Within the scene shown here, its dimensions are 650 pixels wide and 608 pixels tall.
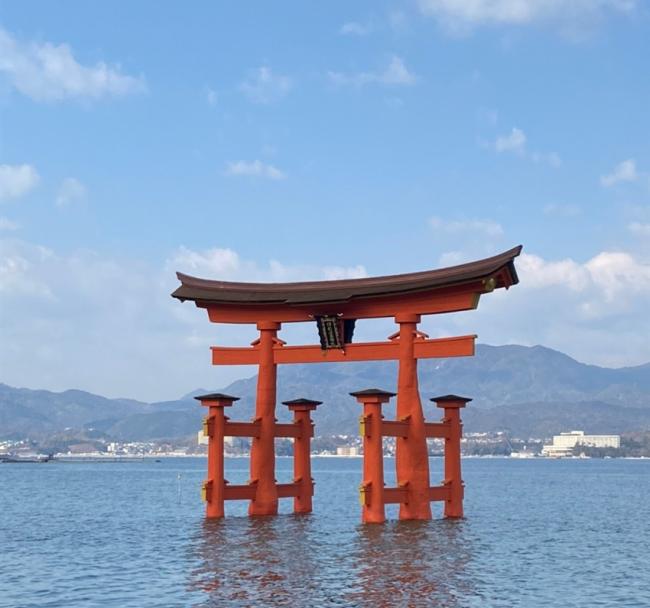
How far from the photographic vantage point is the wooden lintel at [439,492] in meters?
34.4

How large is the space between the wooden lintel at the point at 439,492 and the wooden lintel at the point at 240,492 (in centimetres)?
600

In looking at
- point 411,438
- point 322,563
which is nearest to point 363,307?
point 411,438

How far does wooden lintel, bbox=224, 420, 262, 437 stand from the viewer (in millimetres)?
34375

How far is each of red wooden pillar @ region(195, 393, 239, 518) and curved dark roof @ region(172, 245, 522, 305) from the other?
11.8ft

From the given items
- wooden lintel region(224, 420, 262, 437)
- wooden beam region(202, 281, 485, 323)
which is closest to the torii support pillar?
wooden beam region(202, 281, 485, 323)

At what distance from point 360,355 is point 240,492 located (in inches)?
241

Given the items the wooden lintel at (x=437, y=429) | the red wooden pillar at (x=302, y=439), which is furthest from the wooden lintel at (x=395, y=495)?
the red wooden pillar at (x=302, y=439)

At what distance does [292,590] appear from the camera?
22328 millimetres

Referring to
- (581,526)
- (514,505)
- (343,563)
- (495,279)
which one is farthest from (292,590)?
(514,505)

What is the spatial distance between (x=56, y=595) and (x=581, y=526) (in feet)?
84.6

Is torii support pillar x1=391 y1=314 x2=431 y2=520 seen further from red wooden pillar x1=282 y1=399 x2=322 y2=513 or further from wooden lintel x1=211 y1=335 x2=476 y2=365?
red wooden pillar x1=282 y1=399 x2=322 y2=513

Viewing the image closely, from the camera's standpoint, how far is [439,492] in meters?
34.9

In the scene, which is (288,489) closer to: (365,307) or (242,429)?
(242,429)

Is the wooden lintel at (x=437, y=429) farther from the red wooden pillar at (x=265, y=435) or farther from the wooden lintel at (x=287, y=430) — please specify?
the red wooden pillar at (x=265, y=435)
